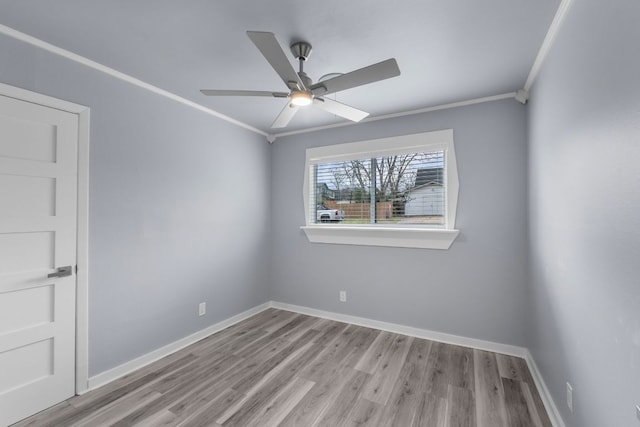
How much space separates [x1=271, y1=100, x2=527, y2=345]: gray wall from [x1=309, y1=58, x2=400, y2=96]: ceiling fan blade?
5.34 feet

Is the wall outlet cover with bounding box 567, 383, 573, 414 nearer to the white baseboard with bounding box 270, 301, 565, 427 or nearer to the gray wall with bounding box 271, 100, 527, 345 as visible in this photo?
the white baseboard with bounding box 270, 301, 565, 427

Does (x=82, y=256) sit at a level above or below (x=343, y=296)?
above

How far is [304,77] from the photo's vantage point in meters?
1.80

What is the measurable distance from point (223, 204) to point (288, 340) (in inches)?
66.4

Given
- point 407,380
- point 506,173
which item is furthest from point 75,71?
point 506,173

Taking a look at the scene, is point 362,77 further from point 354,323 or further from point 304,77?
point 354,323

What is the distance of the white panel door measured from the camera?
175 centimetres

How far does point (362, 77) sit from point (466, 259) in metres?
2.11

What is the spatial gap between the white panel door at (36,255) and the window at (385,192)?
2362mm

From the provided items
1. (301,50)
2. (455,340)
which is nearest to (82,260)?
(301,50)

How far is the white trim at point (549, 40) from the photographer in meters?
1.50

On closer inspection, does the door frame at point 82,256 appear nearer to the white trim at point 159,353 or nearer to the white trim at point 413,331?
the white trim at point 159,353

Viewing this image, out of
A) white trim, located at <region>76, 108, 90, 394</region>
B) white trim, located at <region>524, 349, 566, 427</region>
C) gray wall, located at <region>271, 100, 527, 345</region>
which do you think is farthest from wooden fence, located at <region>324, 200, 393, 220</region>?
white trim, located at <region>76, 108, 90, 394</region>

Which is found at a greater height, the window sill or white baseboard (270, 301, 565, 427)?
the window sill
